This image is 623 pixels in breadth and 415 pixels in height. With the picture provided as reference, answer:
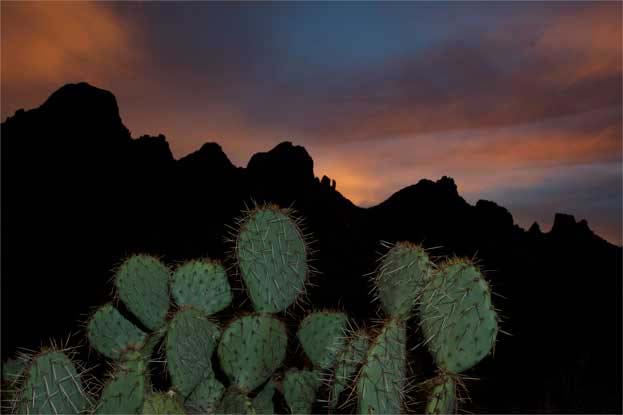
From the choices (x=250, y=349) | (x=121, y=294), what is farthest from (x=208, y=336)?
(x=121, y=294)

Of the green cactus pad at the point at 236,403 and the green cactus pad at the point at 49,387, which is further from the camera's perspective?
the green cactus pad at the point at 236,403

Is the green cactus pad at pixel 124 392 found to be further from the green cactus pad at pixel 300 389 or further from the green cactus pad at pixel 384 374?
the green cactus pad at pixel 300 389

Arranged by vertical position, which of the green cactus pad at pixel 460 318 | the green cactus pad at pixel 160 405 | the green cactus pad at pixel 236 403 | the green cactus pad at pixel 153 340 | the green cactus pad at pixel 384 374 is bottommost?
the green cactus pad at pixel 236 403

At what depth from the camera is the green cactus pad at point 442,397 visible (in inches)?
90.2

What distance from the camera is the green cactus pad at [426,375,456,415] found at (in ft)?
7.52

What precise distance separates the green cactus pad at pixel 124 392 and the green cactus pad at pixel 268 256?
0.77 meters

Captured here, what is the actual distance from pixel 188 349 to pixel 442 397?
1471 millimetres

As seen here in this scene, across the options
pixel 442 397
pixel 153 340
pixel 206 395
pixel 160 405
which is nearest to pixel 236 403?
pixel 206 395

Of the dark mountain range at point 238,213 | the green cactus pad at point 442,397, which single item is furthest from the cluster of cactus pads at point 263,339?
the dark mountain range at point 238,213

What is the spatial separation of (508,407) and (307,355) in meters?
9.47

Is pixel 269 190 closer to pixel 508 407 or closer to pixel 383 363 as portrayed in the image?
pixel 508 407

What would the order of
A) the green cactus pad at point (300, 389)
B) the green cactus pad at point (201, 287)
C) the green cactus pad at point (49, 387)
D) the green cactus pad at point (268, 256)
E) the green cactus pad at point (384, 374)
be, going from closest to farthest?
the green cactus pad at point (384, 374)
the green cactus pad at point (49, 387)
the green cactus pad at point (268, 256)
the green cactus pad at point (300, 389)
the green cactus pad at point (201, 287)

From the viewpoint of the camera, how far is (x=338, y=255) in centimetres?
1442

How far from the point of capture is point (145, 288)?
399 centimetres
